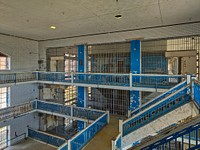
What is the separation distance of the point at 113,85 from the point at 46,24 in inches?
197

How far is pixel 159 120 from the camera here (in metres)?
5.61

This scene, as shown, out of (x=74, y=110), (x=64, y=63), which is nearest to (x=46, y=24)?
(x=64, y=63)

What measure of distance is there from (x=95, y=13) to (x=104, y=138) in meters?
5.58

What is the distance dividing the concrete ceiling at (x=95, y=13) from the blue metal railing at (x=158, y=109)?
3.29 m

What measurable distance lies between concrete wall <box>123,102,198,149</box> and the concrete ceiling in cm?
384

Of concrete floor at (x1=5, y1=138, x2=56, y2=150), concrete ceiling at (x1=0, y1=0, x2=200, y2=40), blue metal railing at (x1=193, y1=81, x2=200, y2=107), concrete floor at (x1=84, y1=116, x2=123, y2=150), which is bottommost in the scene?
concrete floor at (x1=5, y1=138, x2=56, y2=150)

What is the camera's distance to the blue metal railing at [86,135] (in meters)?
5.40

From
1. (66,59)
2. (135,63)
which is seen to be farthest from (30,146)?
(135,63)

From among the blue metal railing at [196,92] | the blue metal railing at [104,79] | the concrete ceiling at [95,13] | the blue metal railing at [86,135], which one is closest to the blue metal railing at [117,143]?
the blue metal railing at [86,135]

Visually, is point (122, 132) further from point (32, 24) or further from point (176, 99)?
point (32, 24)

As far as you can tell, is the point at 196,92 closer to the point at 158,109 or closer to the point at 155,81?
the point at 158,109

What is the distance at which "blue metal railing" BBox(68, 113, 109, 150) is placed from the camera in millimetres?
5402

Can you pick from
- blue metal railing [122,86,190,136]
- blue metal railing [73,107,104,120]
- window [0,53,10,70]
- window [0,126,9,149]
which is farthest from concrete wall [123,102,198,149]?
window [0,53,10,70]

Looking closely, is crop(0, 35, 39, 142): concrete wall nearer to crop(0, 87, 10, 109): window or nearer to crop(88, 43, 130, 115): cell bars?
crop(0, 87, 10, 109): window
